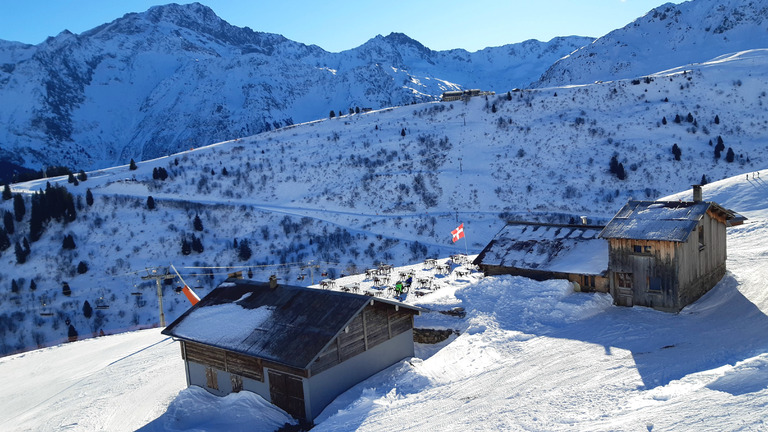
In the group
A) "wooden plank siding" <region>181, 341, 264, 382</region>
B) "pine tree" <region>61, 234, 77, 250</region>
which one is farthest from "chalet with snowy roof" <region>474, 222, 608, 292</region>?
"pine tree" <region>61, 234, 77, 250</region>

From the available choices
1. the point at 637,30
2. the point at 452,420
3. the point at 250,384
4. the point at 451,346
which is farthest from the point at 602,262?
the point at 637,30

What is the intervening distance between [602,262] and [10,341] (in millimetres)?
42653

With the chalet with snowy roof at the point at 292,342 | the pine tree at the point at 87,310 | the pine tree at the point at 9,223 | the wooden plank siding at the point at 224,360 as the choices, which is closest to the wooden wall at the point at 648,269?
the chalet with snowy roof at the point at 292,342

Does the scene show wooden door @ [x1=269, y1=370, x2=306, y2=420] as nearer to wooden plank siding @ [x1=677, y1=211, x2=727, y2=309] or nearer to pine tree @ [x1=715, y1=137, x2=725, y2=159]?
wooden plank siding @ [x1=677, y1=211, x2=727, y2=309]

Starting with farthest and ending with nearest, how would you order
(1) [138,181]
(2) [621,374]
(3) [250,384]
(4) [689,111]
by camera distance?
(4) [689,111] → (1) [138,181] → (3) [250,384] → (2) [621,374]

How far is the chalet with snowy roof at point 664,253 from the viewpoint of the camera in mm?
20453

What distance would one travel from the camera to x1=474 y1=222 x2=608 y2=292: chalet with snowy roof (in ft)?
78.5

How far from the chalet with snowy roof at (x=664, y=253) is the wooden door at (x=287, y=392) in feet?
47.3

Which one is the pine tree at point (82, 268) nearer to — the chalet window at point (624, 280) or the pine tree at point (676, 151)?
the chalet window at point (624, 280)

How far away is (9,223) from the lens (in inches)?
2089

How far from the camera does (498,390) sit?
1487 cm

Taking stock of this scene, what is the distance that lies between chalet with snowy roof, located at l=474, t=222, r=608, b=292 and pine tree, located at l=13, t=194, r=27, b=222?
52.2 meters

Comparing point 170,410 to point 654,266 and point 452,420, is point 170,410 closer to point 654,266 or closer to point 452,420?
point 452,420

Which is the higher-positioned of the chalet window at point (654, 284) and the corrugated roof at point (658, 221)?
the corrugated roof at point (658, 221)
